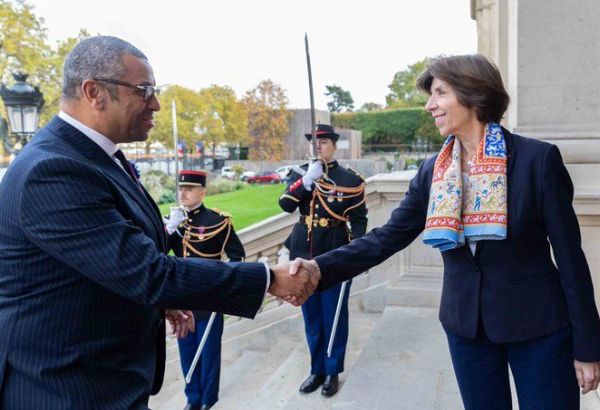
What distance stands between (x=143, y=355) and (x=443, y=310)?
Result: 1.28 m

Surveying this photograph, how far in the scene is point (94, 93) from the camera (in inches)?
76.4

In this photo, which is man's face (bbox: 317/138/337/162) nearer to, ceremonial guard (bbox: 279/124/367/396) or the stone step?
ceremonial guard (bbox: 279/124/367/396)

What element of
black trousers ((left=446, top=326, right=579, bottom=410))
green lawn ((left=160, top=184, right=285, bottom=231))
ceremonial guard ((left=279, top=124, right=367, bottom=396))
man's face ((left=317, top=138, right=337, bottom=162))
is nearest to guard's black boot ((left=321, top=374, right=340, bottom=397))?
ceremonial guard ((left=279, top=124, right=367, bottom=396))

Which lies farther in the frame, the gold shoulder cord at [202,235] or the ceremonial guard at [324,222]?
the gold shoulder cord at [202,235]

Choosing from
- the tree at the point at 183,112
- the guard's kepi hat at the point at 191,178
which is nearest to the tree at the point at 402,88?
the tree at the point at 183,112

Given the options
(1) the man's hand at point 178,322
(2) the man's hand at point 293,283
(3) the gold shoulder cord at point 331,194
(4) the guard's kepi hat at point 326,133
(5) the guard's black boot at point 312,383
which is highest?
(4) the guard's kepi hat at point 326,133

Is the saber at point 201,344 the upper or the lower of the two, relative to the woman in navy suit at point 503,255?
lower

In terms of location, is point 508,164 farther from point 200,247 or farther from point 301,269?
point 200,247

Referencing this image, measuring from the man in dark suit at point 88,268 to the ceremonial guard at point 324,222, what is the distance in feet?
9.78

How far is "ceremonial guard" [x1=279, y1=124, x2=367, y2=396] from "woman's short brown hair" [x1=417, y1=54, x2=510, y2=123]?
278cm

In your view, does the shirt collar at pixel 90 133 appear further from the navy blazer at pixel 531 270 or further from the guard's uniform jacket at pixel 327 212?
the guard's uniform jacket at pixel 327 212

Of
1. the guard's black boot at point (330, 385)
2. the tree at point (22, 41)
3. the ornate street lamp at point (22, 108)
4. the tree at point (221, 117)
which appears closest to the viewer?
the guard's black boot at point (330, 385)

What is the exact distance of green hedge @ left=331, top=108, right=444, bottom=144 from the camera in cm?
5082

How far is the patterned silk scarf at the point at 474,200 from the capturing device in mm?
2160
